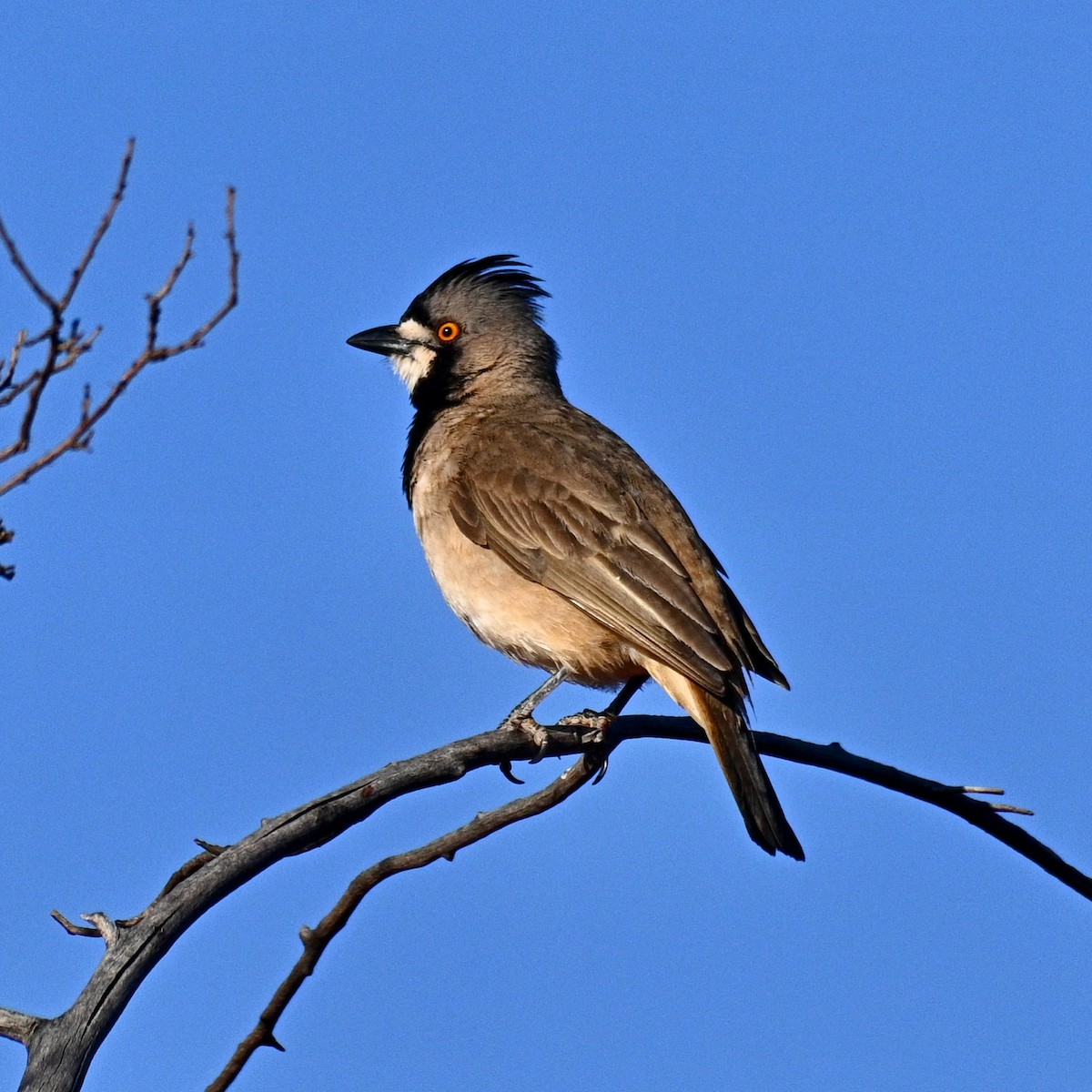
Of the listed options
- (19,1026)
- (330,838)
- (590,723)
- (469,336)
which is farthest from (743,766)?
(469,336)

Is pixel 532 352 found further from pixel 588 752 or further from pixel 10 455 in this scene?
pixel 10 455

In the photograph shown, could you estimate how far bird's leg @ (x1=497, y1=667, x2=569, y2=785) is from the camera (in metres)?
5.56

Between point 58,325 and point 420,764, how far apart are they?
1698 millimetres

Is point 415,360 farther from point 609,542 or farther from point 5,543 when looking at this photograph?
point 5,543

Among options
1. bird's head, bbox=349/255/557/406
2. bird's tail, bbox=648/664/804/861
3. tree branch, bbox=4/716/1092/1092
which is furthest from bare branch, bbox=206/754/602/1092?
bird's head, bbox=349/255/557/406

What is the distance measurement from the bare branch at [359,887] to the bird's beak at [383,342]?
13.2 feet

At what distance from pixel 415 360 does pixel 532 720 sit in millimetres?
2979

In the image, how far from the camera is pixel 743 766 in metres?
5.57

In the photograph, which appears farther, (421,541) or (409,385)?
(409,385)

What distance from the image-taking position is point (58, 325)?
356 centimetres

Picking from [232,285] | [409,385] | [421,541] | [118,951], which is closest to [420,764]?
[118,951]

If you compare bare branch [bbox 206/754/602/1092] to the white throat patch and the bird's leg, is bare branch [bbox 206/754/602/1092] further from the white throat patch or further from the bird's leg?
Result: the white throat patch

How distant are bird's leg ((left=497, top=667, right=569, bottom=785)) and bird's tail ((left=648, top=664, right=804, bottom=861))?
62cm

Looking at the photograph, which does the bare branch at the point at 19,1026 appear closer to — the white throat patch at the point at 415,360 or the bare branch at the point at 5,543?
the bare branch at the point at 5,543
